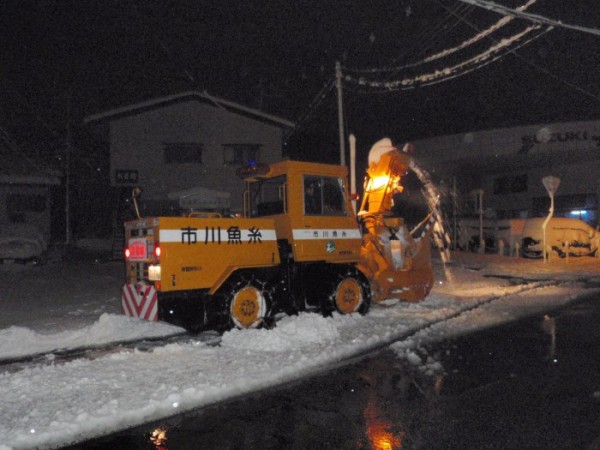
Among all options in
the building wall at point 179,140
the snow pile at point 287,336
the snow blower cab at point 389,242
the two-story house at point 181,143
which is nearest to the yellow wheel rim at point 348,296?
the snow blower cab at point 389,242

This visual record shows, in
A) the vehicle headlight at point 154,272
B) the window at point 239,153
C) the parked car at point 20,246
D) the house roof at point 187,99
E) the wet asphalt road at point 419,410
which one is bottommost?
the wet asphalt road at point 419,410

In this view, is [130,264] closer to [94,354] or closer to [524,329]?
[94,354]

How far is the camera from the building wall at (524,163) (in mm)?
33719

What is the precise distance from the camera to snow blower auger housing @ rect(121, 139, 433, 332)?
8.10m

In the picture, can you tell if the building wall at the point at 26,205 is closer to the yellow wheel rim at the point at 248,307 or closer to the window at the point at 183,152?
the window at the point at 183,152

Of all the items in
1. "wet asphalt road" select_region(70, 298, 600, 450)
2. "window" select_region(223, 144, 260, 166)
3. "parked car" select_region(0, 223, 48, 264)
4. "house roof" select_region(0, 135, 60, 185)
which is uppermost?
"window" select_region(223, 144, 260, 166)

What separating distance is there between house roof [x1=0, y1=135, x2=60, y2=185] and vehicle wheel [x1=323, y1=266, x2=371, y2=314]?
63.3ft

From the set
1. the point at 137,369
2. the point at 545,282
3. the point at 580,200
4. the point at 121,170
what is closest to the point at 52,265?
the point at 121,170

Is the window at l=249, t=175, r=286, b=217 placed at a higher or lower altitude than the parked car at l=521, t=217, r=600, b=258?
higher

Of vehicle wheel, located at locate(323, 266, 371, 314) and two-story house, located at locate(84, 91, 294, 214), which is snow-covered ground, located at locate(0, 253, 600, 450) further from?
two-story house, located at locate(84, 91, 294, 214)

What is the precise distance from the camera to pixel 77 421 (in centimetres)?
505

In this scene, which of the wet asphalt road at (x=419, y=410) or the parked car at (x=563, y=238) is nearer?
the wet asphalt road at (x=419, y=410)

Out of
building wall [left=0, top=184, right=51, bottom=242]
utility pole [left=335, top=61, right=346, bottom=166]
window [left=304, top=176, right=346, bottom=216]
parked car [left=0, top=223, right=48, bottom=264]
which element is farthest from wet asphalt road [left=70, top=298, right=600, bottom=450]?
building wall [left=0, top=184, right=51, bottom=242]

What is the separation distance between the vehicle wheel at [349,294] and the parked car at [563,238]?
51.1 feet
